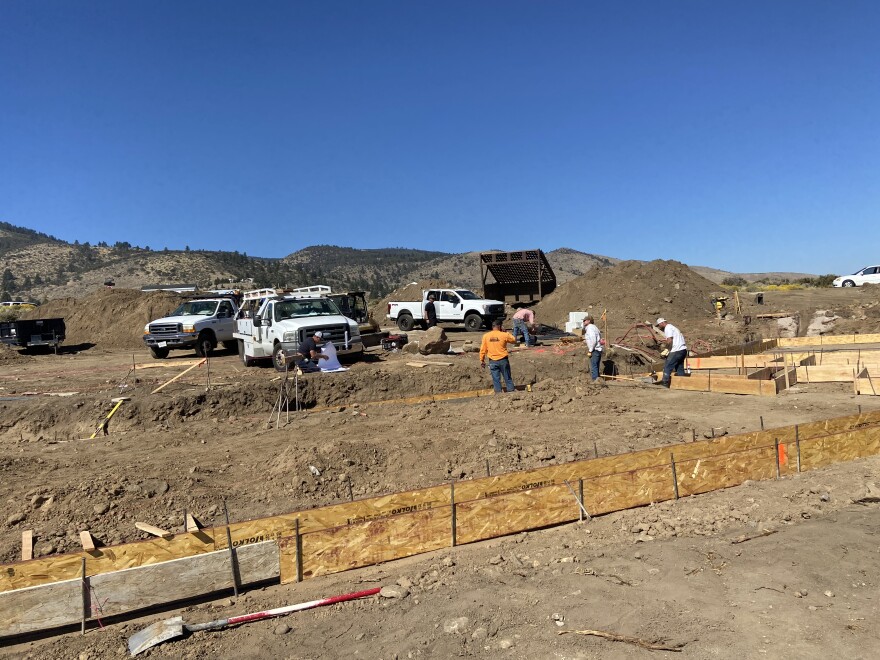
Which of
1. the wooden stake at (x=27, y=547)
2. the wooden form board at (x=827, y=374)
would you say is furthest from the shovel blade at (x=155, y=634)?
the wooden form board at (x=827, y=374)

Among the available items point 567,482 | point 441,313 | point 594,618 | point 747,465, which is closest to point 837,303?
point 441,313

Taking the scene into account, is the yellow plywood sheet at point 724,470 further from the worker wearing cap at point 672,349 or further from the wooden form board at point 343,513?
the worker wearing cap at point 672,349

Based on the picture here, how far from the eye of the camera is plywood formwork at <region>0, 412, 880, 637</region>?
4602 mm

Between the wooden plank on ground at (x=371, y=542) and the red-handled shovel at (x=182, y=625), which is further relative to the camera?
A: the wooden plank on ground at (x=371, y=542)

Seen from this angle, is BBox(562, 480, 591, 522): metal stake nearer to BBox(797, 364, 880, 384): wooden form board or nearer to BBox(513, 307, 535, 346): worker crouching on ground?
BBox(797, 364, 880, 384): wooden form board

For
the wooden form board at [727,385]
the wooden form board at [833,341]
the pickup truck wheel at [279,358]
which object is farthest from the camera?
the wooden form board at [833,341]

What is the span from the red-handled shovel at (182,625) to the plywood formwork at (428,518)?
Result: 48 centimetres

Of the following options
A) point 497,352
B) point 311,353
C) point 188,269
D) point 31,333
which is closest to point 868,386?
point 497,352

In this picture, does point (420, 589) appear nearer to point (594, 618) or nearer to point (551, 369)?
point (594, 618)

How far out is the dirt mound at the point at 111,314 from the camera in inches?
1109

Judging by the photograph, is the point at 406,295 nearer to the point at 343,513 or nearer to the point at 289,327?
the point at 289,327

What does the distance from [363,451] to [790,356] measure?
1119 centimetres

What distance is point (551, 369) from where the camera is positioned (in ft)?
48.3

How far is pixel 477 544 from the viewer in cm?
556
